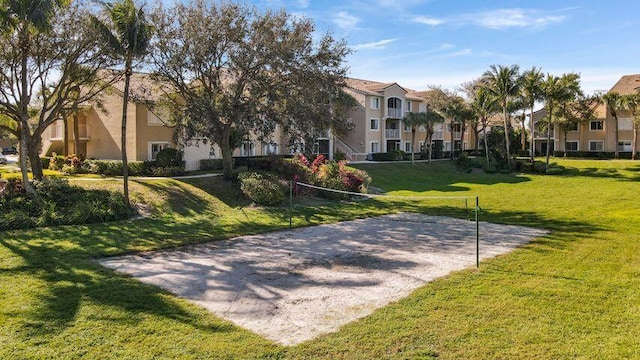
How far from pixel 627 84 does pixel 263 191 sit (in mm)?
63790

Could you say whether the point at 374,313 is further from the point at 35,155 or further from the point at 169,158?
the point at 169,158

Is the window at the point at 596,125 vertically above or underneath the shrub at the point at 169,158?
above

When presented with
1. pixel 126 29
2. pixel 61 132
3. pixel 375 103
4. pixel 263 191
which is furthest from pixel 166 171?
pixel 375 103

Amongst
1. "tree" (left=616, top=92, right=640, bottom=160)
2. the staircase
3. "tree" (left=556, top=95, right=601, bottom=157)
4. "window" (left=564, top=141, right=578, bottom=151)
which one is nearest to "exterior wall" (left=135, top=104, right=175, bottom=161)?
the staircase

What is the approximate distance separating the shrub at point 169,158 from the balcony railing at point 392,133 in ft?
110

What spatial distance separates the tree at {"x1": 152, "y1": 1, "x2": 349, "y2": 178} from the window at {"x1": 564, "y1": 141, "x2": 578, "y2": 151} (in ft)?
181

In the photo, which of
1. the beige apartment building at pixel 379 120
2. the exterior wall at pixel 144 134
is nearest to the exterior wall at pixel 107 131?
the exterior wall at pixel 144 134

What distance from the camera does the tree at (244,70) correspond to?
75.2 ft

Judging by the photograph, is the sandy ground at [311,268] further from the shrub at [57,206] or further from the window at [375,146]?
the window at [375,146]

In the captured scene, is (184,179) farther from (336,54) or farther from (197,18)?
(336,54)

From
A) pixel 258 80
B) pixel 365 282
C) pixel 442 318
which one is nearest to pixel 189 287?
pixel 365 282

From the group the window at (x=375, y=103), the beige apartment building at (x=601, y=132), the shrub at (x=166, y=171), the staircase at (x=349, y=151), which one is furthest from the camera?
the beige apartment building at (x=601, y=132)

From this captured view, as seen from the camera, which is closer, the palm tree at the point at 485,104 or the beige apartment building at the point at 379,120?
the palm tree at the point at 485,104

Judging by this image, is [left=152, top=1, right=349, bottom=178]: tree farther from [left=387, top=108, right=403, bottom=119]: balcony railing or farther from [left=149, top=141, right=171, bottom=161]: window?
[left=387, top=108, right=403, bottom=119]: balcony railing
